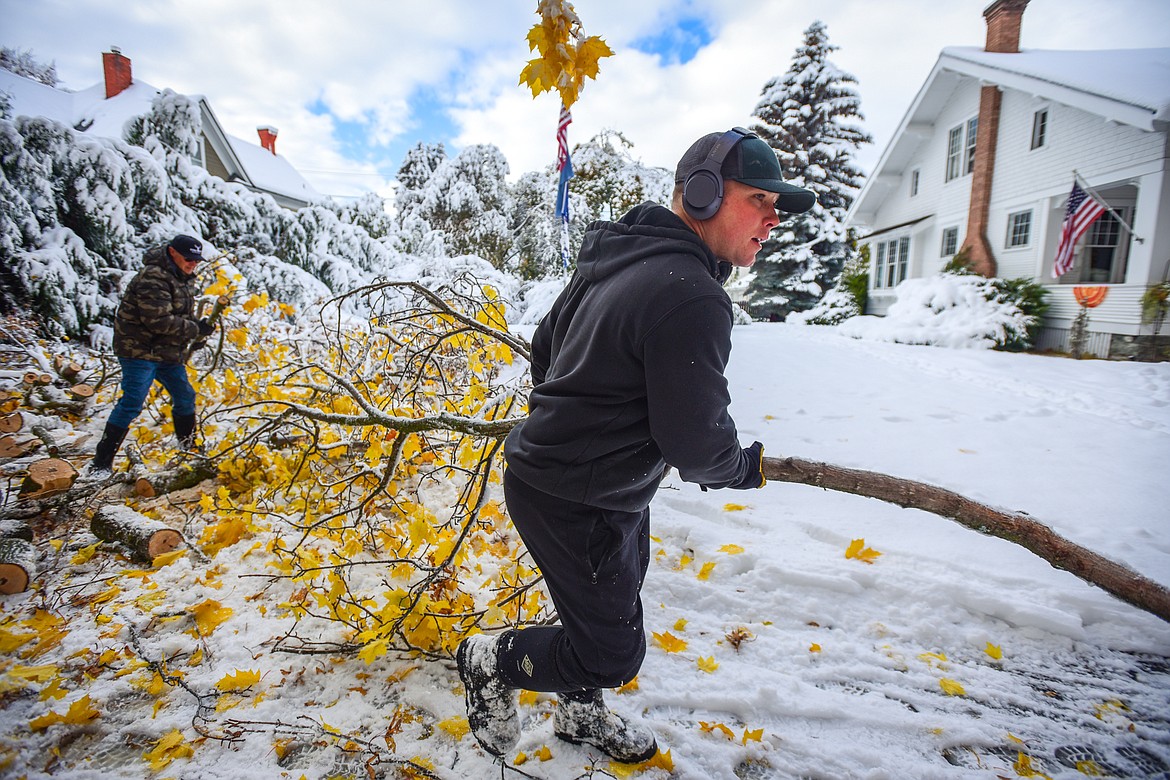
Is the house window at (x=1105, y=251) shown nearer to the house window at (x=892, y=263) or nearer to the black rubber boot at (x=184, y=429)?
the house window at (x=892, y=263)

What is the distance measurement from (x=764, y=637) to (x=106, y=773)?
8.41 ft

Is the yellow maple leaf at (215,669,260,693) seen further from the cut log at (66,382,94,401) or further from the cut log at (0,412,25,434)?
the cut log at (66,382,94,401)

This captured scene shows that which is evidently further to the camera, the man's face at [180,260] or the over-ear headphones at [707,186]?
the man's face at [180,260]

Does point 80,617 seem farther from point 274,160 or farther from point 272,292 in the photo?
point 274,160

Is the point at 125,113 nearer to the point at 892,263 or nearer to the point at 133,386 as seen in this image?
the point at 133,386

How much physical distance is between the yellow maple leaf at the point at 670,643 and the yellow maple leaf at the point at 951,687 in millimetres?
1067

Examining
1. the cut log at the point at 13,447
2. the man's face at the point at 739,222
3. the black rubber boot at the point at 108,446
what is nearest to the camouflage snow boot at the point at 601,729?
the man's face at the point at 739,222

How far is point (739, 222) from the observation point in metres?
1.49

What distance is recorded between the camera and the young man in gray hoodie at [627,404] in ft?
4.19

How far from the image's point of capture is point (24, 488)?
3643 millimetres

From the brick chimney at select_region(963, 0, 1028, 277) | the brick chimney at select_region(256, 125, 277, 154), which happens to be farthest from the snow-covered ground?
the brick chimney at select_region(256, 125, 277, 154)

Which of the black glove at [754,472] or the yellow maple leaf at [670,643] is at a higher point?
the black glove at [754,472]

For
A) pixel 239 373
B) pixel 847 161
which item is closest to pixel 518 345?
pixel 239 373

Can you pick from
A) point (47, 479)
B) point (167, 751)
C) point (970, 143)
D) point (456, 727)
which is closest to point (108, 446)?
point (47, 479)
